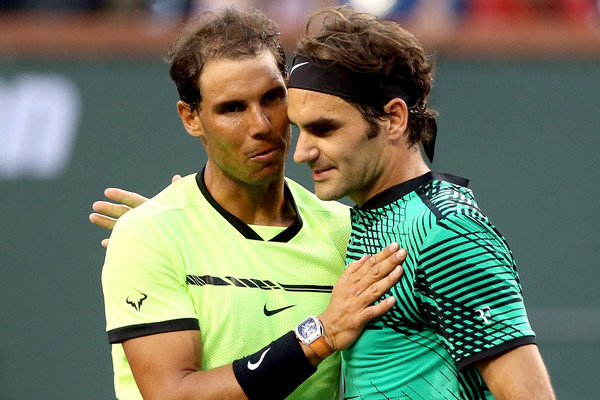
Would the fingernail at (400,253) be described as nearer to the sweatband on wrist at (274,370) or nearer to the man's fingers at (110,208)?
the sweatband on wrist at (274,370)

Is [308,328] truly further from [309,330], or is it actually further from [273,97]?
[273,97]

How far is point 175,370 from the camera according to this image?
319 cm

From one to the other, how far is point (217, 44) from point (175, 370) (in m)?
1.27

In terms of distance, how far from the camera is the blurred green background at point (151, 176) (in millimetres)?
8328

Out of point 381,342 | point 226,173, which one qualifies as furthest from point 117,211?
point 381,342

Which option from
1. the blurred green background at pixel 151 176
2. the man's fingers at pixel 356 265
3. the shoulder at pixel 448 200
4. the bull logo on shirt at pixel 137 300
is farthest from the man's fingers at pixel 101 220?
the blurred green background at pixel 151 176

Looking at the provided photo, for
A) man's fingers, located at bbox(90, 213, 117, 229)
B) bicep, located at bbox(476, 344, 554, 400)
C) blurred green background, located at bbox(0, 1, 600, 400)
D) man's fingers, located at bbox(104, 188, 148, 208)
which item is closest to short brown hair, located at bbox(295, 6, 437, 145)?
bicep, located at bbox(476, 344, 554, 400)

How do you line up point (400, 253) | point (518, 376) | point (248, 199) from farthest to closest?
point (248, 199) → point (400, 253) → point (518, 376)

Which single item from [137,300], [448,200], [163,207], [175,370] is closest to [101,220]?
[163,207]

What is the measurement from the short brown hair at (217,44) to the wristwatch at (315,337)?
1.04 meters

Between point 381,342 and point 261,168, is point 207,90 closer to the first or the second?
point 261,168

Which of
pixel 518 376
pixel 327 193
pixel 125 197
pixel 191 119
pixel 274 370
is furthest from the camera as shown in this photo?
pixel 125 197

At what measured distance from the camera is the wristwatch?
3.16 metres

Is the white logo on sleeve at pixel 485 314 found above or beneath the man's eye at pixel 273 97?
beneath
